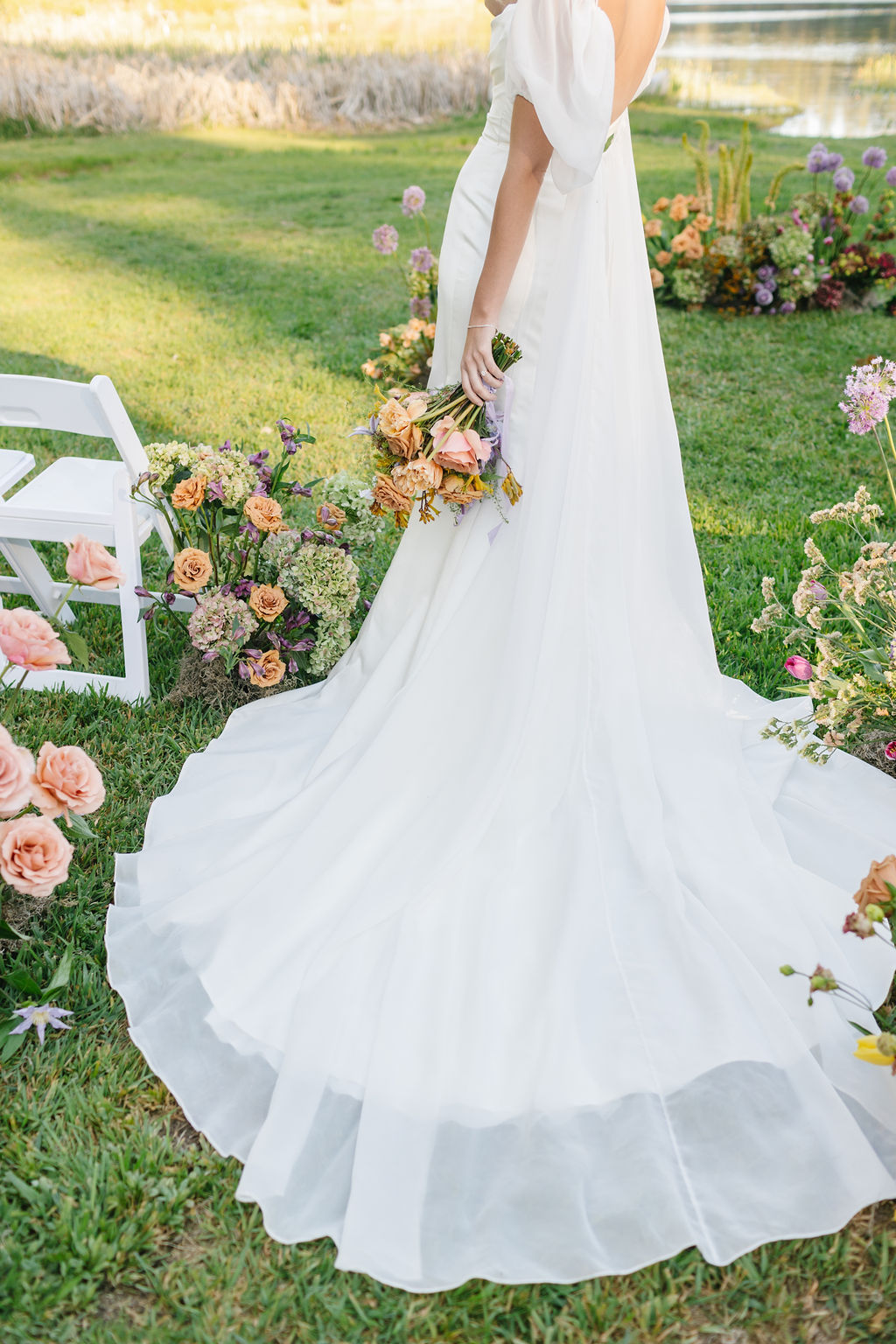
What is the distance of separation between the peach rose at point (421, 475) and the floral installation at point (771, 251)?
527 cm

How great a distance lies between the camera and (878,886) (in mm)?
2066

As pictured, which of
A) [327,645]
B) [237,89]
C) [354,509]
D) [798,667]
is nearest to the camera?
[798,667]

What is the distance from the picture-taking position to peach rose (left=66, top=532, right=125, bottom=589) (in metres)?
2.51

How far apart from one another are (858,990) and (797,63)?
72.6ft

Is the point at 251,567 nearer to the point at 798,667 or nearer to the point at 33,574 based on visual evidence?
the point at 33,574

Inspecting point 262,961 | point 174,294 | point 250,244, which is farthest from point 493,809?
point 250,244

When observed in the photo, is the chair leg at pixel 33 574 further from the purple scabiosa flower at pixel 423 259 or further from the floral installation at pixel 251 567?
the purple scabiosa flower at pixel 423 259

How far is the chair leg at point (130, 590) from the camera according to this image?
10.9ft

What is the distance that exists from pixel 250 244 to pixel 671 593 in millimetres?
7191

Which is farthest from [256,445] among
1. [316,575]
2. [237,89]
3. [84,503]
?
[237,89]

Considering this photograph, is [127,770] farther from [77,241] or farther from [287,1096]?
[77,241]

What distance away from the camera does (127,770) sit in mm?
3258

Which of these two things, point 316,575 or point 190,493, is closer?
point 190,493

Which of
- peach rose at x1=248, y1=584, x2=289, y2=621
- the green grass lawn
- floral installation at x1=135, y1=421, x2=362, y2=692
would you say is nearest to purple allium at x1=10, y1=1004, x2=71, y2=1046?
the green grass lawn
